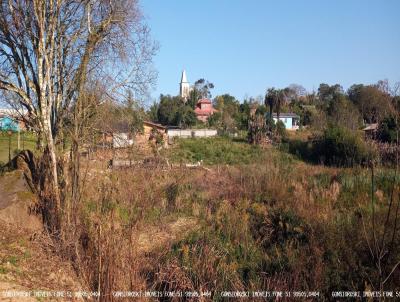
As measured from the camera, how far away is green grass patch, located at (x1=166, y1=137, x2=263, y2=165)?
3475cm

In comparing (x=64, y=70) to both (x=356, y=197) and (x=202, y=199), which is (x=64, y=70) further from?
(x=356, y=197)

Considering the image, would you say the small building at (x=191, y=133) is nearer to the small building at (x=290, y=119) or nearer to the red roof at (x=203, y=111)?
the small building at (x=290, y=119)

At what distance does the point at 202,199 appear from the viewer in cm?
1213

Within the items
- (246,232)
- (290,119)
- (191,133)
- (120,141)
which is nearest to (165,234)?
(246,232)

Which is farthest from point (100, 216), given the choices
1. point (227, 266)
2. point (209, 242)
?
point (209, 242)

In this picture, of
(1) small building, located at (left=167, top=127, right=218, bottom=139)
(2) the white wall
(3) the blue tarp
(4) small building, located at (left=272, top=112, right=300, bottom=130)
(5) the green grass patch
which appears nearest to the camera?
(3) the blue tarp

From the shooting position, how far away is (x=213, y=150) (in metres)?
39.2

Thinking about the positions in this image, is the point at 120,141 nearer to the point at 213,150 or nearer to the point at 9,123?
the point at 9,123

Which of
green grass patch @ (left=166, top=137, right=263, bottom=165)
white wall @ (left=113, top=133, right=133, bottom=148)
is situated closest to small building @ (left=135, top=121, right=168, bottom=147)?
white wall @ (left=113, top=133, right=133, bottom=148)

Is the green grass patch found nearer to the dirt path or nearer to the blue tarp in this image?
the blue tarp

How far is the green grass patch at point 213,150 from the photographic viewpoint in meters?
34.8

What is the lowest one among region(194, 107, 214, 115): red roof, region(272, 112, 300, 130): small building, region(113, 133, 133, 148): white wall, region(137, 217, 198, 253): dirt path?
region(137, 217, 198, 253): dirt path

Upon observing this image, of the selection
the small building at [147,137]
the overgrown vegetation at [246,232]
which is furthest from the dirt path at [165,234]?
the small building at [147,137]

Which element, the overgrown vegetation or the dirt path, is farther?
the dirt path
